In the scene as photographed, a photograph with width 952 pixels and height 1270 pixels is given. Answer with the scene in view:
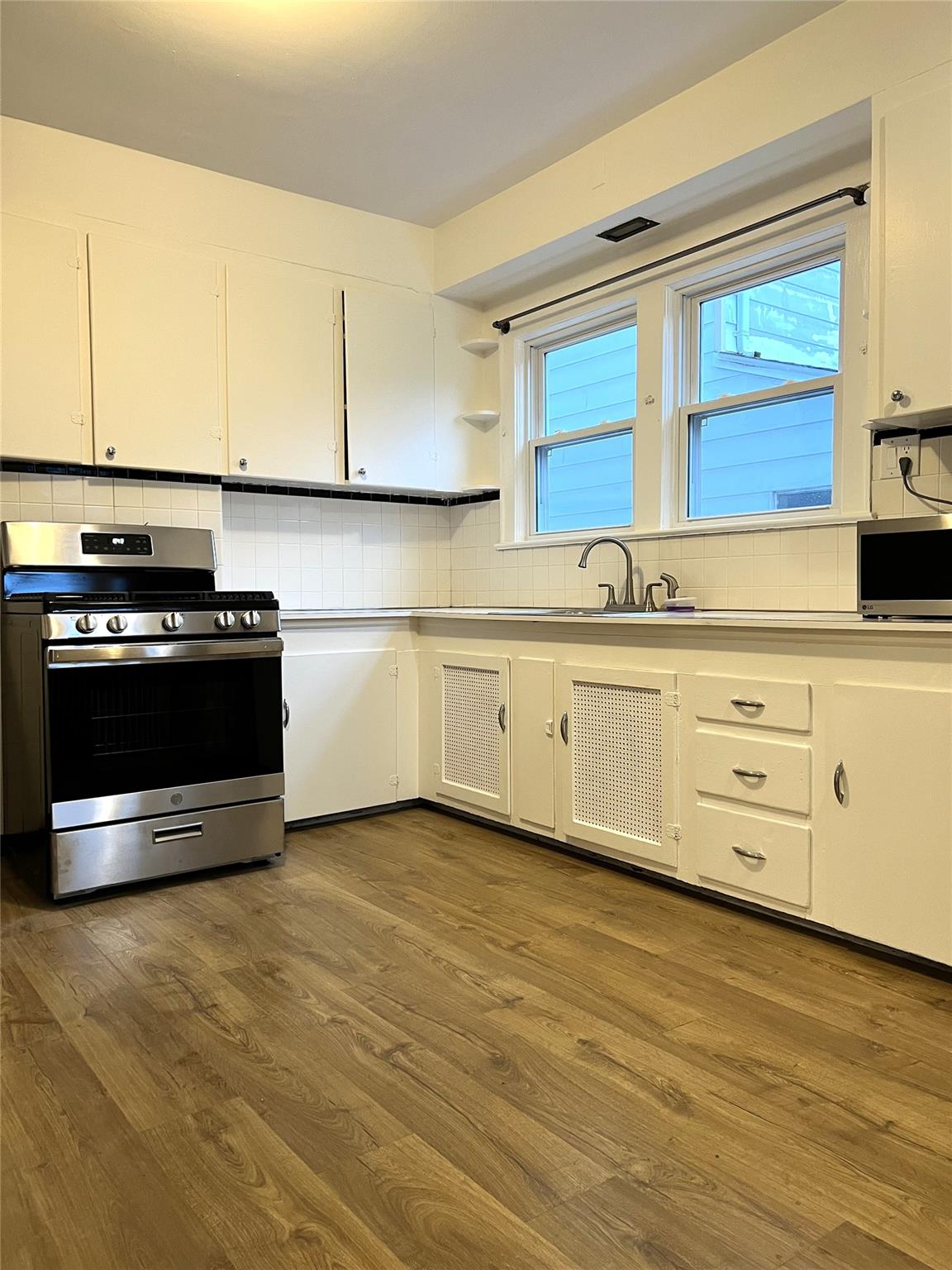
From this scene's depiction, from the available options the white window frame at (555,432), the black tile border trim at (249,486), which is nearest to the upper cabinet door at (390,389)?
the black tile border trim at (249,486)

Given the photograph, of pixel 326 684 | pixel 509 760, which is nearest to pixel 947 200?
pixel 509 760

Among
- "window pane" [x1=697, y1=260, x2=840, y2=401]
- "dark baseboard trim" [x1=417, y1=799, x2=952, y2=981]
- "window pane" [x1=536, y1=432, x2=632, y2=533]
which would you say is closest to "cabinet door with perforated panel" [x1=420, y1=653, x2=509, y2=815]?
"dark baseboard trim" [x1=417, y1=799, x2=952, y2=981]

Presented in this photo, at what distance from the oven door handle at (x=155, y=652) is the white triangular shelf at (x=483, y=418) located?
5.42ft

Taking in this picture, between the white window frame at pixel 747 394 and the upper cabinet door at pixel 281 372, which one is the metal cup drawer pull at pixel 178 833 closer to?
the upper cabinet door at pixel 281 372

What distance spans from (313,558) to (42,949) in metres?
2.18

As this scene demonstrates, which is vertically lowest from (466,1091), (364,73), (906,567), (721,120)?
(466,1091)

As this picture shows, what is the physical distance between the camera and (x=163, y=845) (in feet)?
10.2

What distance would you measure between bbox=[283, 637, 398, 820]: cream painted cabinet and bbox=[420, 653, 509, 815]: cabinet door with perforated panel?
0.16m

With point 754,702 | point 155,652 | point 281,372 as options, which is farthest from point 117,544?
point 754,702

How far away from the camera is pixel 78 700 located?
2943mm

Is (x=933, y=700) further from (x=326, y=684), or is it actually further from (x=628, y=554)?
(x=326, y=684)

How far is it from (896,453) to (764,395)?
59 cm

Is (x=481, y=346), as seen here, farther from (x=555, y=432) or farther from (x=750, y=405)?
(x=750, y=405)

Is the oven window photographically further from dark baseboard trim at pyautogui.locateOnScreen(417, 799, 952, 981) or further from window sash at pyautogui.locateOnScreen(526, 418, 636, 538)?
window sash at pyautogui.locateOnScreen(526, 418, 636, 538)
